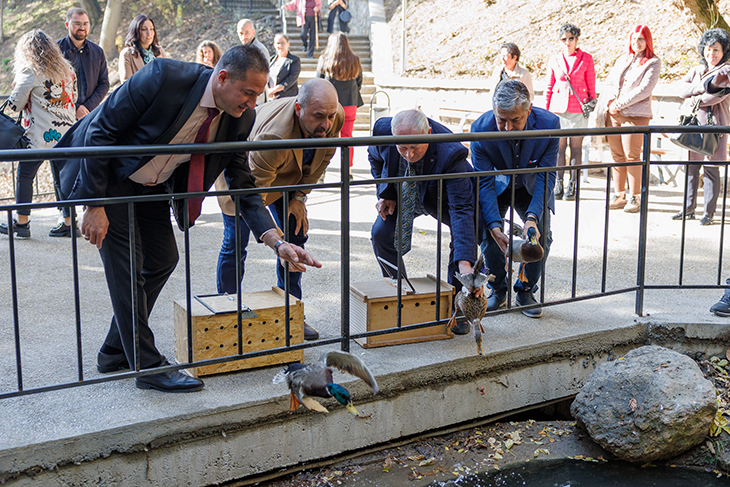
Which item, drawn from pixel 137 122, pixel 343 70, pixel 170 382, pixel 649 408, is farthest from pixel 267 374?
pixel 343 70

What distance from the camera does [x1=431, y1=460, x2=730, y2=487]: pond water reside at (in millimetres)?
3691

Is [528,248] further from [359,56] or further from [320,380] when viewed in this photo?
[359,56]

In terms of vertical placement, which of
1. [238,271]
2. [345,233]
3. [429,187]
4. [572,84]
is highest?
[572,84]

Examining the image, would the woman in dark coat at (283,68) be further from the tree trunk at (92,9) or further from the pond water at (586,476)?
the tree trunk at (92,9)

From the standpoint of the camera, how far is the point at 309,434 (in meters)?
3.63

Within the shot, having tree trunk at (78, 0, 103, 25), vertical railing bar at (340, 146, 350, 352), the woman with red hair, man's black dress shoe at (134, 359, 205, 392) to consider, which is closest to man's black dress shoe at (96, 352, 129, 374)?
man's black dress shoe at (134, 359, 205, 392)

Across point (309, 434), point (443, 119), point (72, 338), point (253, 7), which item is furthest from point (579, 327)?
point (253, 7)

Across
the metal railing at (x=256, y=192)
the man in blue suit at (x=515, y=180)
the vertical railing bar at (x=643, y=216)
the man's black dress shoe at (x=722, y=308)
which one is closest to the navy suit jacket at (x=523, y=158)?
the man in blue suit at (x=515, y=180)

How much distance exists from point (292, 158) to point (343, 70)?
520 cm

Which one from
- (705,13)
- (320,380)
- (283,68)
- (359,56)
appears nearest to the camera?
(320,380)

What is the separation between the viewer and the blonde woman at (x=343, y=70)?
9133mm

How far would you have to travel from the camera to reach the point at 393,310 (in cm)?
411

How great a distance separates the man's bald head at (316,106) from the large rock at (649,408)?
2206mm

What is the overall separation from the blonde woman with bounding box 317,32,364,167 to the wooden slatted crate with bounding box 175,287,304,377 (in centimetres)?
566
